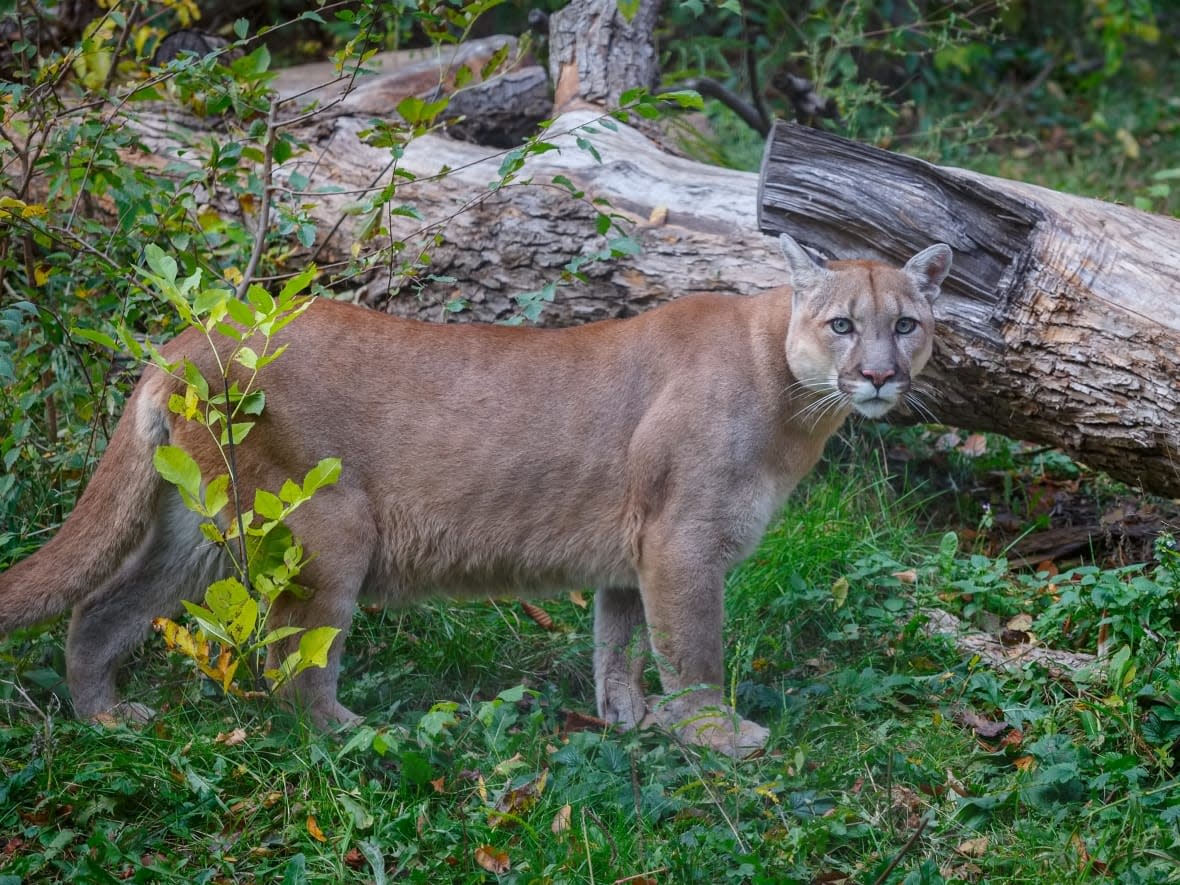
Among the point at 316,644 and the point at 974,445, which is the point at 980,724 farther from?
the point at 974,445

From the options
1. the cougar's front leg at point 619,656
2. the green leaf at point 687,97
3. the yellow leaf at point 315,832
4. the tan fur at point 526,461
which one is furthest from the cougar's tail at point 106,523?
the green leaf at point 687,97

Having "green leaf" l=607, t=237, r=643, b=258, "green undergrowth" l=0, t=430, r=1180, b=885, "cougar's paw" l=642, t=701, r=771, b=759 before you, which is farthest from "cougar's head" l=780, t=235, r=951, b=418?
"cougar's paw" l=642, t=701, r=771, b=759

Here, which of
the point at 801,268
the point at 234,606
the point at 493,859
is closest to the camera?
the point at 493,859

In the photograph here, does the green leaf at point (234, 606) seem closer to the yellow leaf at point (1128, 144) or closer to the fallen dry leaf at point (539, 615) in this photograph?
the fallen dry leaf at point (539, 615)

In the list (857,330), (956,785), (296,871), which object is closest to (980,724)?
(956,785)

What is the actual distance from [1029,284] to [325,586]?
2749 mm

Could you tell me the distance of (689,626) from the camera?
13.4 ft

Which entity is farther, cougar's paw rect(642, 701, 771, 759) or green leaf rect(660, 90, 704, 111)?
green leaf rect(660, 90, 704, 111)

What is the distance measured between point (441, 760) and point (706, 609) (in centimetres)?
104

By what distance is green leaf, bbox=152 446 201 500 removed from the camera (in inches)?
127

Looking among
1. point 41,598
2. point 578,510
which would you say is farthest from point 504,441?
point 41,598

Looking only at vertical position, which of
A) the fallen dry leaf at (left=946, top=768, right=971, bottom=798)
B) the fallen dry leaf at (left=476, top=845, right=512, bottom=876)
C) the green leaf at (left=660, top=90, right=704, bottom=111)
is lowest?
the fallen dry leaf at (left=946, top=768, right=971, bottom=798)

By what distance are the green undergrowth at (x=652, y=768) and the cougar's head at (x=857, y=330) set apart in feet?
3.11

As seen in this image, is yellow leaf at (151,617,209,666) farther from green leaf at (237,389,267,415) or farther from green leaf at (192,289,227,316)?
green leaf at (192,289,227,316)
